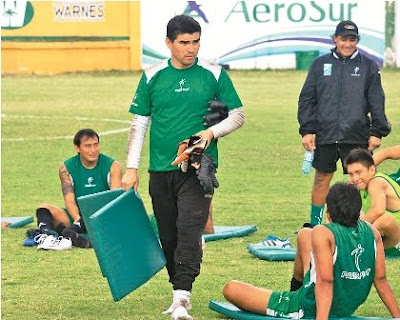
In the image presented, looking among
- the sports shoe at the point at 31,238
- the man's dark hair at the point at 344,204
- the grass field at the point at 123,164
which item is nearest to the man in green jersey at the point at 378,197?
the grass field at the point at 123,164

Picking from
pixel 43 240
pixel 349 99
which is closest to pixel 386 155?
pixel 349 99

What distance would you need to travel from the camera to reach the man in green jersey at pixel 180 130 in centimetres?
926

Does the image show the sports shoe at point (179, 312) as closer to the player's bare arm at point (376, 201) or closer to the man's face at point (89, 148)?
the player's bare arm at point (376, 201)

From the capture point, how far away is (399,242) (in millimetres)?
11195

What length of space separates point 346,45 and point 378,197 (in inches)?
75.0

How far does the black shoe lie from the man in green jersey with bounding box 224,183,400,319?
384cm

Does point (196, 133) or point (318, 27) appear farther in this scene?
point (318, 27)

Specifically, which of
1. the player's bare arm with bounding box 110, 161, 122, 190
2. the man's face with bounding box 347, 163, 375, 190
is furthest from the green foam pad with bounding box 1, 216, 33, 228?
the man's face with bounding box 347, 163, 375, 190

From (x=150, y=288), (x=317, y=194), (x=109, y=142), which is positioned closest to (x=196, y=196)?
(x=150, y=288)

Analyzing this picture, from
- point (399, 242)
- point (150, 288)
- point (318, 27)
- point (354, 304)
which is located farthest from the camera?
point (318, 27)

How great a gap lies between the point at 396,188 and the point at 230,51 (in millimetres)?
25457

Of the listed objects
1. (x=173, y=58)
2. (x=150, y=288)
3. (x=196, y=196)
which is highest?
(x=173, y=58)

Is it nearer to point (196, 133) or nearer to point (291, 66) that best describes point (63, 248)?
point (196, 133)

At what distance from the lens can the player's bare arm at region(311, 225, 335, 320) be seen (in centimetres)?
816
